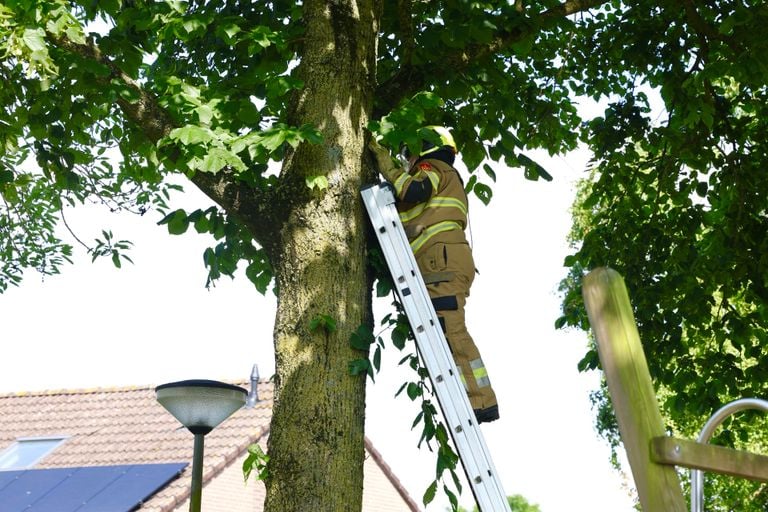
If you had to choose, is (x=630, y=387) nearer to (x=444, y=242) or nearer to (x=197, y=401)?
(x=444, y=242)

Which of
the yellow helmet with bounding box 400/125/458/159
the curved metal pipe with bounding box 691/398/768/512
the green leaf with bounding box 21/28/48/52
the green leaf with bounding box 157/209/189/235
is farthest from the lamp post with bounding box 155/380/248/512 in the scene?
the curved metal pipe with bounding box 691/398/768/512

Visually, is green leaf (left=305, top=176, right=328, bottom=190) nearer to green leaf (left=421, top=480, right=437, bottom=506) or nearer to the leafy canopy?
green leaf (left=421, top=480, right=437, bottom=506)

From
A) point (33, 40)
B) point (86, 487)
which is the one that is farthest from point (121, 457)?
point (33, 40)

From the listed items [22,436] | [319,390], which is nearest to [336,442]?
[319,390]

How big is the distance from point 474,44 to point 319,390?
2.94m

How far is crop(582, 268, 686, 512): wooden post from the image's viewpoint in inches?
89.9

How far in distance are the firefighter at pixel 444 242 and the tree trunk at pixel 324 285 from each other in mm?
307

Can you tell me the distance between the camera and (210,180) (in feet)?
19.7

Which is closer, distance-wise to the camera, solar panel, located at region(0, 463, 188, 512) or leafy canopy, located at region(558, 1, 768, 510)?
leafy canopy, located at region(558, 1, 768, 510)

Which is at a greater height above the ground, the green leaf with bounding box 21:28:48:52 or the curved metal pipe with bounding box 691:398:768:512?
the green leaf with bounding box 21:28:48:52

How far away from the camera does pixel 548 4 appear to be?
8.18 m

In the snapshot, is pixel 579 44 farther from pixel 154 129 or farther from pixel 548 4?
pixel 154 129

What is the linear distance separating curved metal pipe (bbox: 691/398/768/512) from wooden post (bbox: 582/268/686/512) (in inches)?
9.0

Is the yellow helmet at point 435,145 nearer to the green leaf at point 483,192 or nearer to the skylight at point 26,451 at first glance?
the green leaf at point 483,192
